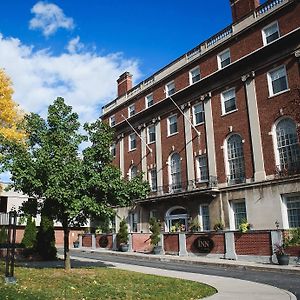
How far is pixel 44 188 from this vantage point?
14633 millimetres

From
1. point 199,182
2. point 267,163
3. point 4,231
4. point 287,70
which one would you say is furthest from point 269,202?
point 4,231

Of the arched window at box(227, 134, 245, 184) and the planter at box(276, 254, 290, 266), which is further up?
the arched window at box(227, 134, 245, 184)

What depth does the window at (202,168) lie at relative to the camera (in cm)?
2959

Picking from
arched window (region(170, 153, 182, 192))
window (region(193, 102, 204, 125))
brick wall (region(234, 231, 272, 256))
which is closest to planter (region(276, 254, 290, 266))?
brick wall (region(234, 231, 272, 256))

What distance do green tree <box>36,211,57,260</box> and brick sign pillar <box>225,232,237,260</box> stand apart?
10410 mm

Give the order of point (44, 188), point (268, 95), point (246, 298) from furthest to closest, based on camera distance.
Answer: point (268, 95) < point (44, 188) < point (246, 298)

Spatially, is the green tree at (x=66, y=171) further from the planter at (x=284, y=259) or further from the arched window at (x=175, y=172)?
the arched window at (x=175, y=172)

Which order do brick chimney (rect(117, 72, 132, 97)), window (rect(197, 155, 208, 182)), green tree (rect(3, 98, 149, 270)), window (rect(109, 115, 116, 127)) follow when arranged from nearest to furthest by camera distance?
green tree (rect(3, 98, 149, 270)) < window (rect(197, 155, 208, 182)) < window (rect(109, 115, 116, 127)) < brick chimney (rect(117, 72, 132, 97))

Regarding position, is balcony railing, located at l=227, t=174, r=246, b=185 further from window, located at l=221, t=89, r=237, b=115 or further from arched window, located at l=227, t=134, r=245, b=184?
window, located at l=221, t=89, r=237, b=115

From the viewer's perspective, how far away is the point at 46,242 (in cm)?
2273

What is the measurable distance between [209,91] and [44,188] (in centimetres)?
1866

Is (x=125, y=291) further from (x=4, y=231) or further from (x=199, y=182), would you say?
(x=4, y=231)

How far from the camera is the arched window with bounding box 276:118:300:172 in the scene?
77.3ft

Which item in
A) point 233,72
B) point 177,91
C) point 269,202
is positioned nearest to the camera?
point 269,202
